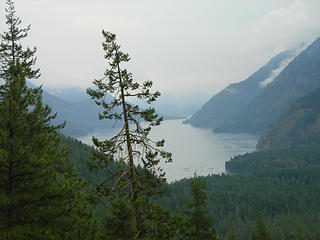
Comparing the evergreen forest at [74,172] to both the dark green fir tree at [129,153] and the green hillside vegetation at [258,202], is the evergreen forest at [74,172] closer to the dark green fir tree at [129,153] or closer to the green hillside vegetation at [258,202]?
the dark green fir tree at [129,153]

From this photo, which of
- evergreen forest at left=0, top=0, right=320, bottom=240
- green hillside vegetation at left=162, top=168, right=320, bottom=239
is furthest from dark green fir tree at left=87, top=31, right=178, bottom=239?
green hillside vegetation at left=162, top=168, right=320, bottom=239

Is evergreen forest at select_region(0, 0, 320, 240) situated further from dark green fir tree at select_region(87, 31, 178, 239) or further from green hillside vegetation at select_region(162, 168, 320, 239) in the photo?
green hillside vegetation at select_region(162, 168, 320, 239)

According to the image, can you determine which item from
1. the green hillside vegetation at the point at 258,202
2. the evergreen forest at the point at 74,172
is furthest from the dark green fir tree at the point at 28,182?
the green hillside vegetation at the point at 258,202

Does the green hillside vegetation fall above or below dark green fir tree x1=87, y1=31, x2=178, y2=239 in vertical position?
below

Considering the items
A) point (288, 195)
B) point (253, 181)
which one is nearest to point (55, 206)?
point (288, 195)

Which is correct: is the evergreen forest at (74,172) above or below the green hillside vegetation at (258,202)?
above

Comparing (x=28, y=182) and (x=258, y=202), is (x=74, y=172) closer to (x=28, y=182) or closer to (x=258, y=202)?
(x=28, y=182)

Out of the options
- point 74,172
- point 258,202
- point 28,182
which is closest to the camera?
point 28,182

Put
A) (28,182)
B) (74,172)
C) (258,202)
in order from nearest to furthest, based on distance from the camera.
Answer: (28,182)
(74,172)
(258,202)

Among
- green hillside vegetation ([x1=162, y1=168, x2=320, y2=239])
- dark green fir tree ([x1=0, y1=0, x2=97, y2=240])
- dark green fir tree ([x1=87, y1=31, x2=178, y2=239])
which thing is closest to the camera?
dark green fir tree ([x1=0, y1=0, x2=97, y2=240])

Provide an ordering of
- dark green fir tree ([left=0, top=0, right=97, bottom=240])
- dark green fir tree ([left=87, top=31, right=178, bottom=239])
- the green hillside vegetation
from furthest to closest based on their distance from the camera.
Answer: the green hillside vegetation
dark green fir tree ([left=87, top=31, right=178, bottom=239])
dark green fir tree ([left=0, top=0, right=97, bottom=240])

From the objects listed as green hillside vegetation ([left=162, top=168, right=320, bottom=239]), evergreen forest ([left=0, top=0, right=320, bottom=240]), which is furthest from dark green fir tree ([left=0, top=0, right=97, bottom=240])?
green hillside vegetation ([left=162, top=168, right=320, bottom=239])

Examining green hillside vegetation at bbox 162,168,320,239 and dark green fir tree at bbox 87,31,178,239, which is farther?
green hillside vegetation at bbox 162,168,320,239

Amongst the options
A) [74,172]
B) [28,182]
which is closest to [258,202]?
[74,172]
